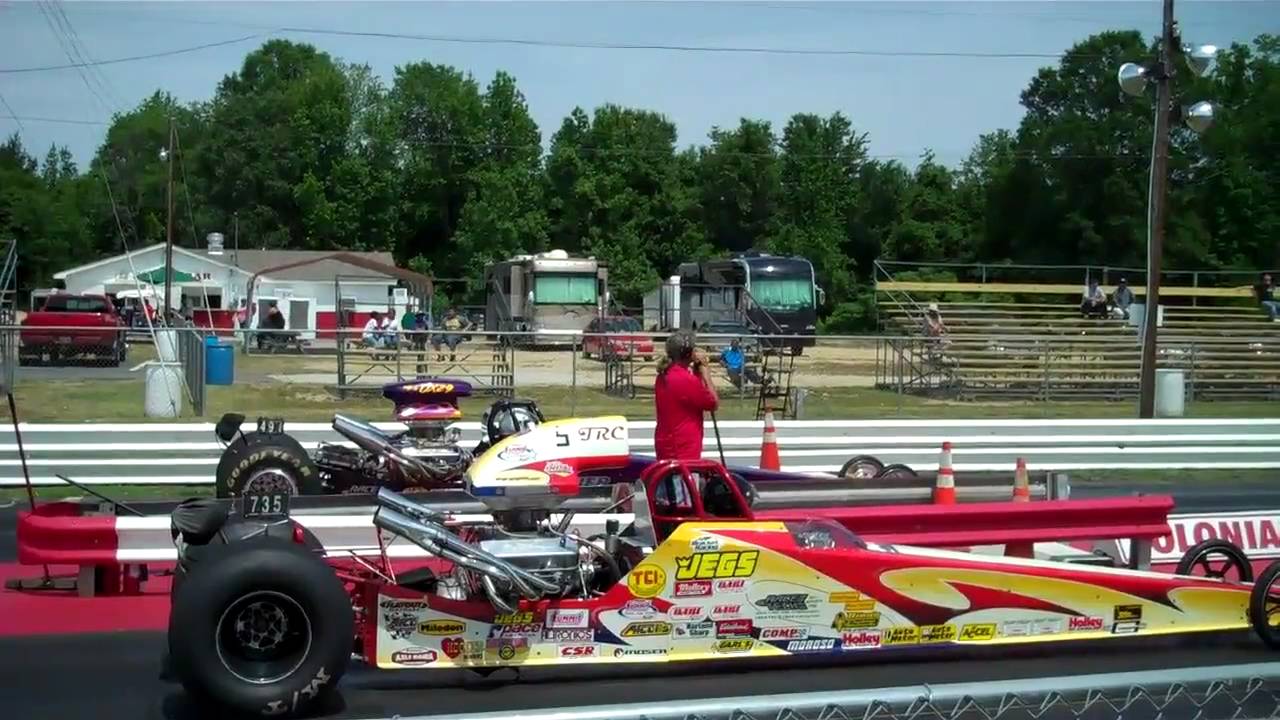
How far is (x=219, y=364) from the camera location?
2511 centimetres

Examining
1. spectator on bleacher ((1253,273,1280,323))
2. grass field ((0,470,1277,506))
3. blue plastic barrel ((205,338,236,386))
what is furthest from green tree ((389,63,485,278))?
grass field ((0,470,1277,506))

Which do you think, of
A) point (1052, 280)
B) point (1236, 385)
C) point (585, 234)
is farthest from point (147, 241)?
point (1236, 385)

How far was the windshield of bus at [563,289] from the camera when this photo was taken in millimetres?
44031

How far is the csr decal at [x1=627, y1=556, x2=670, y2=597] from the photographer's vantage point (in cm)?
697

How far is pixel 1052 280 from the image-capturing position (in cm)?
6200

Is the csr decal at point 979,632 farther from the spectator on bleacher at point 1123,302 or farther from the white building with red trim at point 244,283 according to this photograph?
the white building with red trim at point 244,283

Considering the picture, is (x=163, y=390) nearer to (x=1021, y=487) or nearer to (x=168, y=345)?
(x=168, y=345)

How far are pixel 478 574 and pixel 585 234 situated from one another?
212 feet

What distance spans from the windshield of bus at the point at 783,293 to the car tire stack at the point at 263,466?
3231 centimetres

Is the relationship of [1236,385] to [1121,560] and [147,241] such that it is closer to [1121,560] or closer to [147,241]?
[1121,560]

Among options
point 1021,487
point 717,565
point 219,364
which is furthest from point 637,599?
point 219,364

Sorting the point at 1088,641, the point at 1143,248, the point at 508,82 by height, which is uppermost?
the point at 508,82

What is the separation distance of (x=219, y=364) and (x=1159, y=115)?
1636cm

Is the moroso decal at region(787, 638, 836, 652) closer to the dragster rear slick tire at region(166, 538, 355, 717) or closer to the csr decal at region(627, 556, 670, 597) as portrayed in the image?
the csr decal at region(627, 556, 670, 597)
